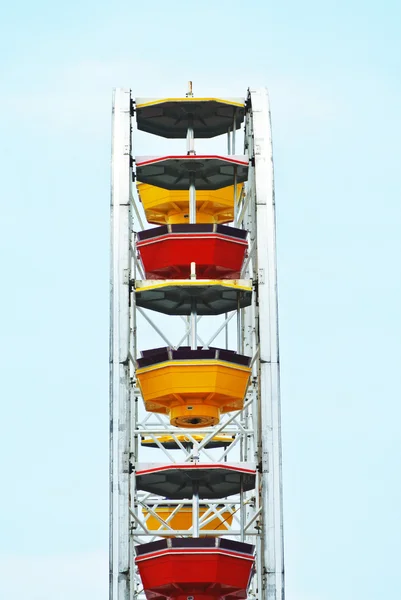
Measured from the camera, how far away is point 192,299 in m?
68.6

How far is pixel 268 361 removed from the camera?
6278 centimetres

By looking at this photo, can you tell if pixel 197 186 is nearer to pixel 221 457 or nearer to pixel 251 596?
pixel 221 457

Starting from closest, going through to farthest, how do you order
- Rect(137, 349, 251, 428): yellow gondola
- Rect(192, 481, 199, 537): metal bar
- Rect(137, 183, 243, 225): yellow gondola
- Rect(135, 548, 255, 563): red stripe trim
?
Rect(135, 548, 255, 563): red stripe trim < Rect(192, 481, 199, 537): metal bar < Rect(137, 349, 251, 428): yellow gondola < Rect(137, 183, 243, 225): yellow gondola

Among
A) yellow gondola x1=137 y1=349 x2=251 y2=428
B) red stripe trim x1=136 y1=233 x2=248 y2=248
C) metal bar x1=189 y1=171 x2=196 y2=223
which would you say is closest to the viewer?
yellow gondola x1=137 y1=349 x2=251 y2=428

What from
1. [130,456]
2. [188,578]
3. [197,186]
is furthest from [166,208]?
[188,578]

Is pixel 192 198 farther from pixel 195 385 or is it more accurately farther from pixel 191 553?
pixel 191 553

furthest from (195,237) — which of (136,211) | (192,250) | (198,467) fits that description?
(198,467)

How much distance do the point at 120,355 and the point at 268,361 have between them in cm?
557

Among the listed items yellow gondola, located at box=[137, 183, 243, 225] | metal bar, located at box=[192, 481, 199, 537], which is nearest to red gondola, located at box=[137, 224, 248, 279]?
yellow gondola, located at box=[137, 183, 243, 225]

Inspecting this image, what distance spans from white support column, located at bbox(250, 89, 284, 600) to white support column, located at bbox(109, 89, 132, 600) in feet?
16.6

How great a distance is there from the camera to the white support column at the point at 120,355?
59.6 meters

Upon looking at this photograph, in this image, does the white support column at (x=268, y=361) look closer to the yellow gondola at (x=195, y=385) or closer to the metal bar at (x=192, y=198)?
the yellow gondola at (x=195, y=385)

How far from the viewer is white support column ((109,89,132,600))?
2345 inches

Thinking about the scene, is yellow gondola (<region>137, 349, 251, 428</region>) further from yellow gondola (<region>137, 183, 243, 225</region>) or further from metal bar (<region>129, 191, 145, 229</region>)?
yellow gondola (<region>137, 183, 243, 225</region>)
